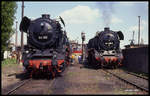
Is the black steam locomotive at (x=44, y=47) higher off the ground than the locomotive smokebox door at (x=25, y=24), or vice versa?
the locomotive smokebox door at (x=25, y=24)

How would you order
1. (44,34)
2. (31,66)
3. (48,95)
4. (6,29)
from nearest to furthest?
(48,95)
(31,66)
(44,34)
(6,29)

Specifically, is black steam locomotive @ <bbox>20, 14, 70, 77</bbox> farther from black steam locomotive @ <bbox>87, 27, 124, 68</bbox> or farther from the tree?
black steam locomotive @ <bbox>87, 27, 124, 68</bbox>

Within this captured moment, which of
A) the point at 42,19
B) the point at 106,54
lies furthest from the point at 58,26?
the point at 106,54

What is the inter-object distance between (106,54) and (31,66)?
9.34 meters

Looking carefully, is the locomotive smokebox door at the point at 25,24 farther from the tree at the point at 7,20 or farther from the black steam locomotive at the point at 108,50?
the black steam locomotive at the point at 108,50

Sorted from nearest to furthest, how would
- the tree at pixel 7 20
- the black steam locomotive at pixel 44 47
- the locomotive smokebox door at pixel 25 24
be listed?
the black steam locomotive at pixel 44 47
the locomotive smokebox door at pixel 25 24
the tree at pixel 7 20

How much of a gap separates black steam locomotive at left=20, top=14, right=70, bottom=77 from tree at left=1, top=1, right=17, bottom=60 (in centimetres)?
549

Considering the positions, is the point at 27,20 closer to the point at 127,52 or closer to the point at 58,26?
the point at 58,26

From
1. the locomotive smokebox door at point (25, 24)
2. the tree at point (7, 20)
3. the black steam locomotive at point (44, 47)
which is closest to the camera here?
the black steam locomotive at point (44, 47)

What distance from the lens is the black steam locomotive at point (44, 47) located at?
1585 centimetres

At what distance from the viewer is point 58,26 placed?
1741cm

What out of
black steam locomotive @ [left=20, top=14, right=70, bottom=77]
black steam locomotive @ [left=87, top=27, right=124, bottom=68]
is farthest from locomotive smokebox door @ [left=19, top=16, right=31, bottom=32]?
black steam locomotive @ [left=87, top=27, right=124, bottom=68]

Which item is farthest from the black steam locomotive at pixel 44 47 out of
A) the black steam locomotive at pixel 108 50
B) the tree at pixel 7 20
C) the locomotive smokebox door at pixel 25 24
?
the black steam locomotive at pixel 108 50

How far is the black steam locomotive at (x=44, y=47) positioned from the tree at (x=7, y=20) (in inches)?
216
